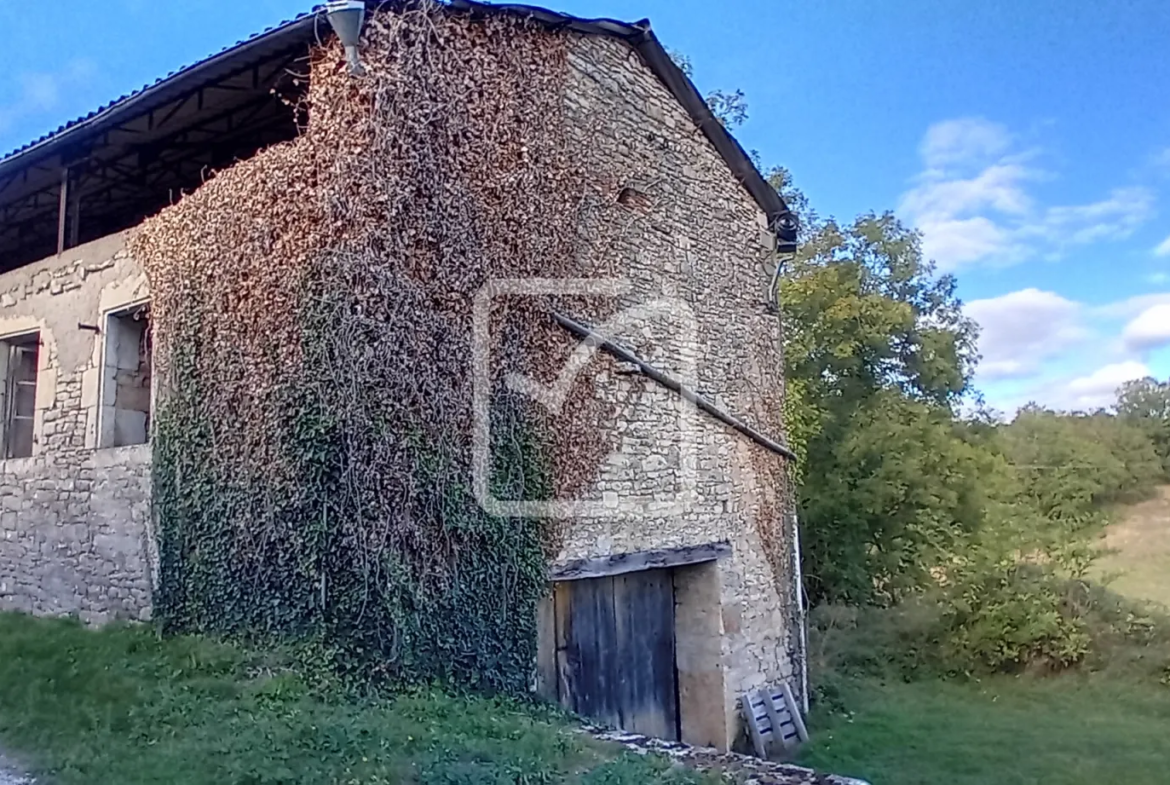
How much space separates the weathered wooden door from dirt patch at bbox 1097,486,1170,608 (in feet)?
25.2

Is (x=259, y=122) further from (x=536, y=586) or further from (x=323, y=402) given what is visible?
(x=536, y=586)

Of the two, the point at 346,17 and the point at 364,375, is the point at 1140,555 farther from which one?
the point at 346,17

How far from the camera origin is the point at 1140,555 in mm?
12867

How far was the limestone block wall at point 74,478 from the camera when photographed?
6.32 meters

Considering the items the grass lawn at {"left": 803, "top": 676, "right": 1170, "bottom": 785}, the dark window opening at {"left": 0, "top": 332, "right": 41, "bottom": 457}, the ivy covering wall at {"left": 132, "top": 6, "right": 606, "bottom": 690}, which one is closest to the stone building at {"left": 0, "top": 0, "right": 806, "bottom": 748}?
the dark window opening at {"left": 0, "top": 332, "right": 41, "bottom": 457}

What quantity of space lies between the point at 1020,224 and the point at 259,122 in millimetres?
12373

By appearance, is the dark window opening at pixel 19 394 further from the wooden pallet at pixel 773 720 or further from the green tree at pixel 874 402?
the green tree at pixel 874 402

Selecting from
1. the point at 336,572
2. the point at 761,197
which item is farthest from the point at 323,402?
the point at 761,197

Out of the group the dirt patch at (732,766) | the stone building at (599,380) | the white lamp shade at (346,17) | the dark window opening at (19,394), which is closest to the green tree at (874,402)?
the stone building at (599,380)

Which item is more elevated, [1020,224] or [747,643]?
[1020,224]

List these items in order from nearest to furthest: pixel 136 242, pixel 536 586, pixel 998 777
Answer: pixel 536 586, pixel 136 242, pixel 998 777

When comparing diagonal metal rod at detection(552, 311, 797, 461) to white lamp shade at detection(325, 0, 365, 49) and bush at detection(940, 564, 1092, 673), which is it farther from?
bush at detection(940, 564, 1092, 673)

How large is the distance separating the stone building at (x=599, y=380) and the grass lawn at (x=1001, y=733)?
42.7 inches

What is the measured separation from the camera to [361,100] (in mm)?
5227
